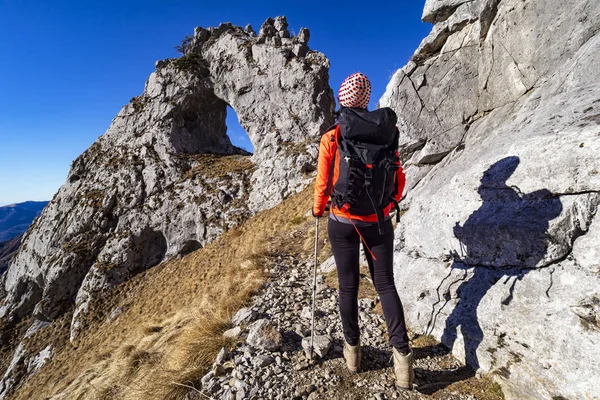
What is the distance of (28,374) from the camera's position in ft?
52.7

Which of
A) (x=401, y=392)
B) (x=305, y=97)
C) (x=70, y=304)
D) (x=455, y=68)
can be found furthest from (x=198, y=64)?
(x=401, y=392)

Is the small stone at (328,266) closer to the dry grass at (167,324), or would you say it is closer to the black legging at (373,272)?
the dry grass at (167,324)

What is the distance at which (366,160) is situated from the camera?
118 inches

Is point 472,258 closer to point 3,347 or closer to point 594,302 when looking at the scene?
point 594,302

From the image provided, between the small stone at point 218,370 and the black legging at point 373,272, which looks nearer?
the black legging at point 373,272

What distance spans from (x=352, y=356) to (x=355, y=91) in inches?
121

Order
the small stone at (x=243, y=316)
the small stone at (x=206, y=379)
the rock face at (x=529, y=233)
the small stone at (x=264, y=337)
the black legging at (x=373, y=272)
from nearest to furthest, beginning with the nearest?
1. the rock face at (x=529, y=233)
2. the black legging at (x=373, y=272)
3. the small stone at (x=206, y=379)
4. the small stone at (x=264, y=337)
5. the small stone at (x=243, y=316)

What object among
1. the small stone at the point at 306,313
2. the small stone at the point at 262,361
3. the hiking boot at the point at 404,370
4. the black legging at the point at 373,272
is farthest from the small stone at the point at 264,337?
the hiking boot at the point at 404,370

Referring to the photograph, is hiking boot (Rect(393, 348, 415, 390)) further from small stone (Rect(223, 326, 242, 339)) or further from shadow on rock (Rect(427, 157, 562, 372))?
small stone (Rect(223, 326, 242, 339))

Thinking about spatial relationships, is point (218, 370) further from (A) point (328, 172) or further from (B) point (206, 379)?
(A) point (328, 172)

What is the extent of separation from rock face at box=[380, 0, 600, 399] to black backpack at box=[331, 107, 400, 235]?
189 cm

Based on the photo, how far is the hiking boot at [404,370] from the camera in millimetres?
3164

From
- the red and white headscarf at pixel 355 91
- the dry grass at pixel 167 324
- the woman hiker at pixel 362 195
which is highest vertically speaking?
the red and white headscarf at pixel 355 91

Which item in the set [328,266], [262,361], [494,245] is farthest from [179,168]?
[494,245]
